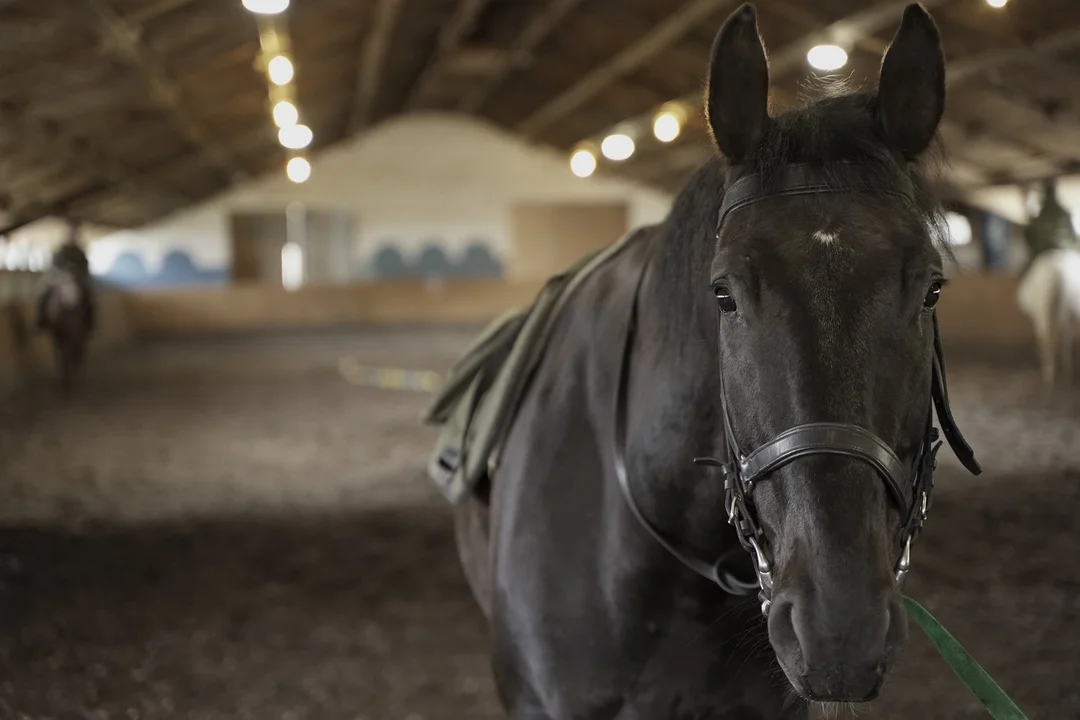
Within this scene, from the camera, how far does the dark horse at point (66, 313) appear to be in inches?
405

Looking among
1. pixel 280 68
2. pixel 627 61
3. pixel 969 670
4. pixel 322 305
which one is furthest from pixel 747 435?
pixel 322 305

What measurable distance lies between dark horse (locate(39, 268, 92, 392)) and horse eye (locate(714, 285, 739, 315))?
1033 centimetres

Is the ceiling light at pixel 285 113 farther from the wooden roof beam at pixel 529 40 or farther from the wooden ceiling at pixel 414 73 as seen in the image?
the wooden roof beam at pixel 529 40

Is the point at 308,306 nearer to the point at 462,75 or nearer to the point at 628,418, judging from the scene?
the point at 462,75

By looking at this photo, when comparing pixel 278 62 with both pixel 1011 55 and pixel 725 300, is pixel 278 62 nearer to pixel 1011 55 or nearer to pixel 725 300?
pixel 1011 55

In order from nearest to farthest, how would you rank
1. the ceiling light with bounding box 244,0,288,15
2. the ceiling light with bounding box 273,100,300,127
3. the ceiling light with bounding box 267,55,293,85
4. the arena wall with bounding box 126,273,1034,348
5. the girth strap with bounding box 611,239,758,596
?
the girth strap with bounding box 611,239,758,596
the ceiling light with bounding box 244,0,288,15
the ceiling light with bounding box 267,55,293,85
the ceiling light with bounding box 273,100,300,127
the arena wall with bounding box 126,273,1034,348

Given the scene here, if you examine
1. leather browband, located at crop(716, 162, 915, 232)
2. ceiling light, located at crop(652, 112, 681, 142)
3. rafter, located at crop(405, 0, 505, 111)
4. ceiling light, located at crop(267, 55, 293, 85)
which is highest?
rafter, located at crop(405, 0, 505, 111)

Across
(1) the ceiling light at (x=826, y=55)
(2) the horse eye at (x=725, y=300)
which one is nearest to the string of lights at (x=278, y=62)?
(1) the ceiling light at (x=826, y=55)

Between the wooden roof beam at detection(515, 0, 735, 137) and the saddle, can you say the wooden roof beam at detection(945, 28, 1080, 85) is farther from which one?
the saddle

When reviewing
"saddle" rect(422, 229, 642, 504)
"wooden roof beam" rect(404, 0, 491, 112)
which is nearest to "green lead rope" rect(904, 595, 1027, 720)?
"saddle" rect(422, 229, 642, 504)

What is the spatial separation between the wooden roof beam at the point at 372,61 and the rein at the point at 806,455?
9063 mm

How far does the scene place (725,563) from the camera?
147 centimetres

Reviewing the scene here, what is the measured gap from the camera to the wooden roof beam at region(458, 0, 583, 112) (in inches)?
440

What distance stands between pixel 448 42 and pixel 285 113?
2497 millimetres
